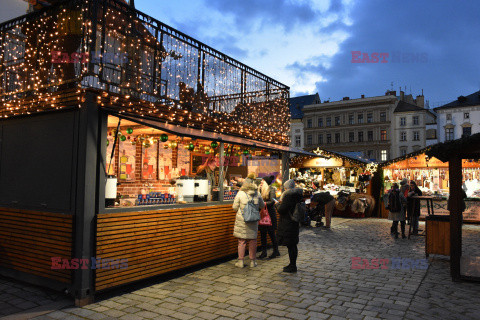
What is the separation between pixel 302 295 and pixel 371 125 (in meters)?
53.3

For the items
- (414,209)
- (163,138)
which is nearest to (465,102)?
(414,209)

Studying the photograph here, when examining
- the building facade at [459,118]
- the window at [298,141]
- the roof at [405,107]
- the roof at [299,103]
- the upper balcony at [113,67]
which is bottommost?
the upper balcony at [113,67]

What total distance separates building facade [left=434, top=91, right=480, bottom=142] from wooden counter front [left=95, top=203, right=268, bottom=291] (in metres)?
50.5

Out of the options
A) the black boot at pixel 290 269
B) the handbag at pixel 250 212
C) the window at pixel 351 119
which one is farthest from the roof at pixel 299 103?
the black boot at pixel 290 269

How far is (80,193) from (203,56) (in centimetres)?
431

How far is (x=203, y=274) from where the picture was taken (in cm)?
691

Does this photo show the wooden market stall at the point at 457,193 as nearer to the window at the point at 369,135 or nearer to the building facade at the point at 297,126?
the window at the point at 369,135

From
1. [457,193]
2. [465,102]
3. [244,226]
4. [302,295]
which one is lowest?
[302,295]

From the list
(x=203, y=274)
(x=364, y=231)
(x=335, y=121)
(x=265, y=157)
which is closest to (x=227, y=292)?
(x=203, y=274)

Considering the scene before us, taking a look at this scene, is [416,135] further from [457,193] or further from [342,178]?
[457,193]

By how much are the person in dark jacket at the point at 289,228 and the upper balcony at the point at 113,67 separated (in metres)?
2.28

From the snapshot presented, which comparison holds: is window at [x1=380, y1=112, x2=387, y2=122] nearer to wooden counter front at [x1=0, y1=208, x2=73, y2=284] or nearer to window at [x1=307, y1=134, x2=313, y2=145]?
window at [x1=307, y1=134, x2=313, y2=145]

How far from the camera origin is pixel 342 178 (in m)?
20.6

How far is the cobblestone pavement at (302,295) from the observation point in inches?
190
